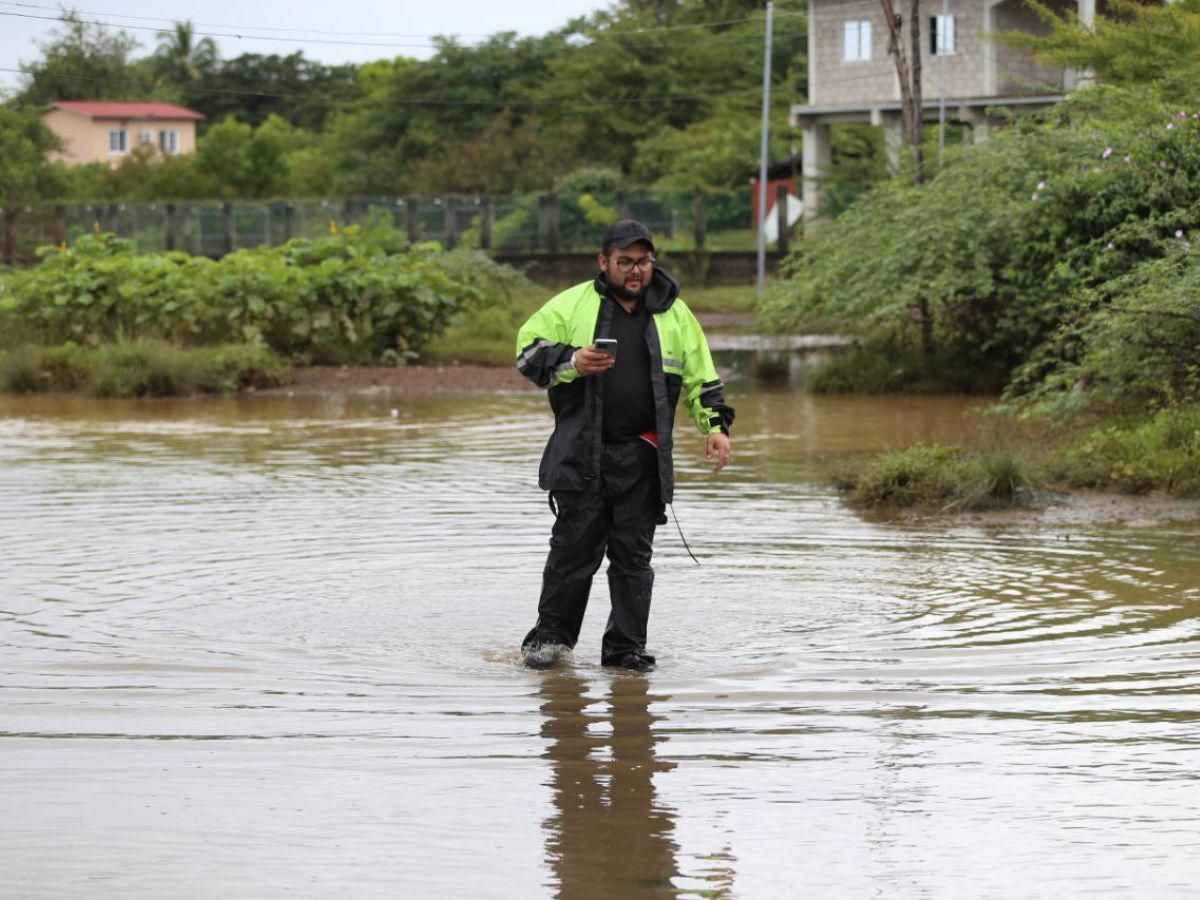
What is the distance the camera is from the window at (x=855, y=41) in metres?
46.5

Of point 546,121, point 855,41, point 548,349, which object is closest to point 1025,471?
point 548,349

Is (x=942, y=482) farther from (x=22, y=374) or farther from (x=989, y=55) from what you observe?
(x=989, y=55)

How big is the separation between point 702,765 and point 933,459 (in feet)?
23.7

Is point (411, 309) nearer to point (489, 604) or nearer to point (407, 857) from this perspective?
point (489, 604)

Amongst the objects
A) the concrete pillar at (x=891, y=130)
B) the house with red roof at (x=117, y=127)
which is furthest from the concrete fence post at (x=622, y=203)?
the house with red roof at (x=117, y=127)

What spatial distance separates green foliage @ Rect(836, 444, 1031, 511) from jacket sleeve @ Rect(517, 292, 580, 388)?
5.51m

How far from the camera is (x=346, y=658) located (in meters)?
7.96

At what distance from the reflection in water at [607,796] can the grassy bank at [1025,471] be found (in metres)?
5.63

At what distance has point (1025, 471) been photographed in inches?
509

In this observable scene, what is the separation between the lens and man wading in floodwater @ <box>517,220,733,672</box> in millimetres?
7520

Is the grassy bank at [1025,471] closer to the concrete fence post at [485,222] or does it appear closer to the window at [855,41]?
the window at [855,41]

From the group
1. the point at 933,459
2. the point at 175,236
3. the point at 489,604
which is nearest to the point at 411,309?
the point at 933,459

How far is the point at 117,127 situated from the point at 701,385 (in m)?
98.2

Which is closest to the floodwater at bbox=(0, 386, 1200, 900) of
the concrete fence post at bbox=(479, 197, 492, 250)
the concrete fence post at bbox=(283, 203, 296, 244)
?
the concrete fence post at bbox=(479, 197, 492, 250)
